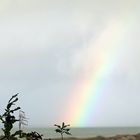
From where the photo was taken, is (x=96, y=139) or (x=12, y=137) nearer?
(x=12, y=137)

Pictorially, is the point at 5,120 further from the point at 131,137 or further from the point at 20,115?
the point at 131,137

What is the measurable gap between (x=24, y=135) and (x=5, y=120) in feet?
5.50

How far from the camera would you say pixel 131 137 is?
3999 inches

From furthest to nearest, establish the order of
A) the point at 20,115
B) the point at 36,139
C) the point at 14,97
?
the point at 20,115
the point at 36,139
the point at 14,97

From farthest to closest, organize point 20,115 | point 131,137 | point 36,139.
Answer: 1. point 131,137
2. point 20,115
3. point 36,139

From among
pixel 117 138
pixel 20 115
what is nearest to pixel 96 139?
pixel 117 138

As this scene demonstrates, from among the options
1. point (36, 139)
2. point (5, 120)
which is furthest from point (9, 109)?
point (36, 139)

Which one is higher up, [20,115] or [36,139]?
[20,115]

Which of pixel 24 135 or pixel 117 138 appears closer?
pixel 24 135

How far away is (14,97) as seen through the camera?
84.5ft

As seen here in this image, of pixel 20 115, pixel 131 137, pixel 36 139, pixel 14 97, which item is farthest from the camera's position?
pixel 131 137

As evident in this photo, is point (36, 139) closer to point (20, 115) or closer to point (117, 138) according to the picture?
point (20, 115)

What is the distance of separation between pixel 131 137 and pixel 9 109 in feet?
256

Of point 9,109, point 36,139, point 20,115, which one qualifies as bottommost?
point 36,139
